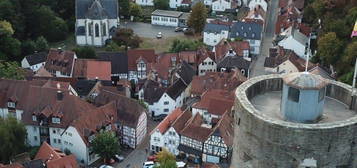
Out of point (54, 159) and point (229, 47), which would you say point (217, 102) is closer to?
point (54, 159)

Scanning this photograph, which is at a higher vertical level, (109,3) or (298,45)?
(109,3)

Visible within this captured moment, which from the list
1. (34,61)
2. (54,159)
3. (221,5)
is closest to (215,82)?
(54,159)

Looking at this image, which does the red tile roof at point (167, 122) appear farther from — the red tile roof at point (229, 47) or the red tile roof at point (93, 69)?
the red tile roof at point (229, 47)

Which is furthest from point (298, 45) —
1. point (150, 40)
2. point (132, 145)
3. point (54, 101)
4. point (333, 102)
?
point (333, 102)

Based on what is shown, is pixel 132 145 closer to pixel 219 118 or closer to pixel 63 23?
pixel 219 118

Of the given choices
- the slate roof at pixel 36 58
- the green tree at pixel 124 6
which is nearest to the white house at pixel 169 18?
the green tree at pixel 124 6

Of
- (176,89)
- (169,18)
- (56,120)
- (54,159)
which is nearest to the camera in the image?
(54,159)
